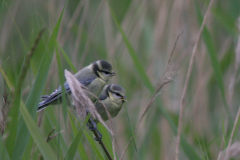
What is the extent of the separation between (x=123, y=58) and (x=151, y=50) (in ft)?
0.92

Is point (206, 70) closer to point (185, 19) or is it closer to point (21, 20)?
point (185, 19)

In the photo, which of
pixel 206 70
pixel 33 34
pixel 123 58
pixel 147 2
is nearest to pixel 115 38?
pixel 123 58

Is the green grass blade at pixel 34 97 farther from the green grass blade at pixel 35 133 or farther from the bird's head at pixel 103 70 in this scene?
the bird's head at pixel 103 70

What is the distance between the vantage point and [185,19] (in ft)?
8.63

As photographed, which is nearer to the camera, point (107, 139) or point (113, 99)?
point (107, 139)

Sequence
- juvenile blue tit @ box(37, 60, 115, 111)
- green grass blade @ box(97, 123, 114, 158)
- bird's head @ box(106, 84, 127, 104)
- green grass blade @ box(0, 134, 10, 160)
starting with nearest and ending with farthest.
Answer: green grass blade @ box(0, 134, 10, 160) → green grass blade @ box(97, 123, 114, 158) → juvenile blue tit @ box(37, 60, 115, 111) → bird's head @ box(106, 84, 127, 104)

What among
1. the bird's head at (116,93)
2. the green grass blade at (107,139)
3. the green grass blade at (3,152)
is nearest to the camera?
the green grass blade at (3,152)

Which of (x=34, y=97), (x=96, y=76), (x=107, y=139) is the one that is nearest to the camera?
(x=34, y=97)

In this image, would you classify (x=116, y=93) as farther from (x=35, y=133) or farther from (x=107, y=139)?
(x=35, y=133)

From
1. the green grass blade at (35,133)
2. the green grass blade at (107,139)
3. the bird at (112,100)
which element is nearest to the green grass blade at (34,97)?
the green grass blade at (35,133)

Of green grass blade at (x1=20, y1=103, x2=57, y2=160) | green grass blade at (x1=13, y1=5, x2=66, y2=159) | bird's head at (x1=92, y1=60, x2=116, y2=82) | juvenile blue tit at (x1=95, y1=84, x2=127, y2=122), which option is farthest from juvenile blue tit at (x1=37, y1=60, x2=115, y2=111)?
green grass blade at (x1=20, y1=103, x2=57, y2=160)

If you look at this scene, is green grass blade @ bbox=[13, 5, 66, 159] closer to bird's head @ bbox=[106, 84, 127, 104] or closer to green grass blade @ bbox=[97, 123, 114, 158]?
green grass blade @ bbox=[97, 123, 114, 158]

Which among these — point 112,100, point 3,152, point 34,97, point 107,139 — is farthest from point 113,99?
point 3,152

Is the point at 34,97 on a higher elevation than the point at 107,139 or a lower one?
higher
